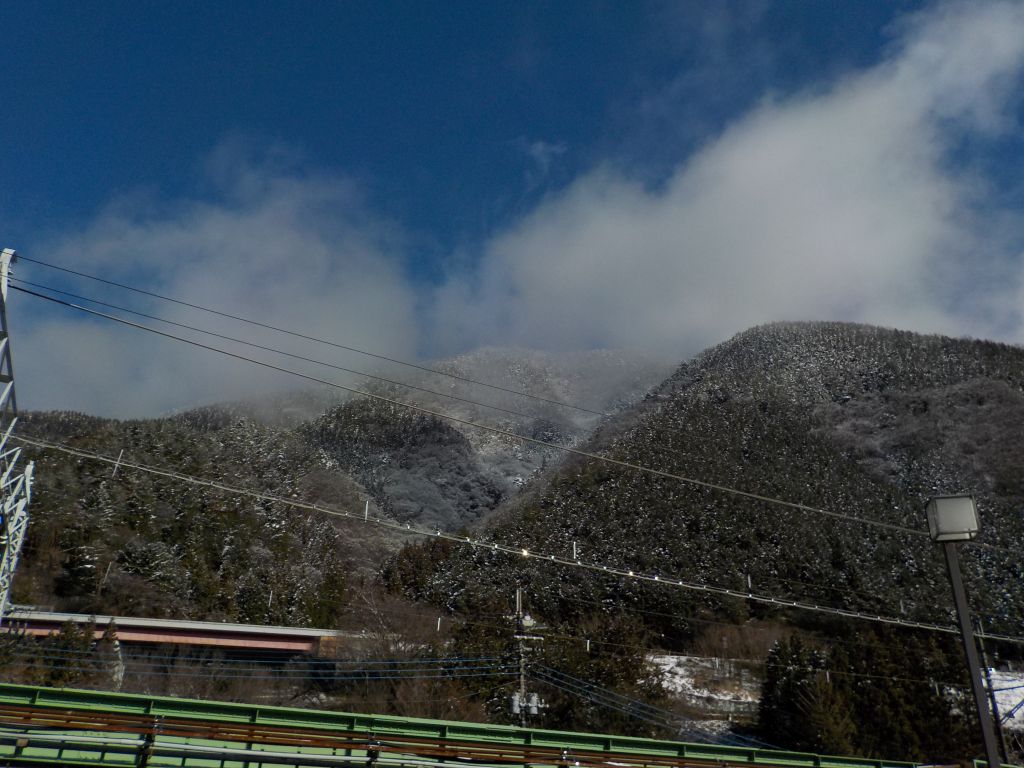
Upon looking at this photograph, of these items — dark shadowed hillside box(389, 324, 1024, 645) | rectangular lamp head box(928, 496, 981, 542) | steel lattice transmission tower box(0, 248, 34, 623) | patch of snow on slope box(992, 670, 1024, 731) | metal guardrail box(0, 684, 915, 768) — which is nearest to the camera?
rectangular lamp head box(928, 496, 981, 542)

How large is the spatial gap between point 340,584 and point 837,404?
9024 centimetres

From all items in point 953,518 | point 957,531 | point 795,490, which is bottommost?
point 957,531

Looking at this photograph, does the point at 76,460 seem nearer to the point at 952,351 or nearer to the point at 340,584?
the point at 340,584

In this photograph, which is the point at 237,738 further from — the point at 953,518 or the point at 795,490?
the point at 795,490

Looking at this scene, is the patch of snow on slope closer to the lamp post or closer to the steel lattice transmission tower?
the lamp post

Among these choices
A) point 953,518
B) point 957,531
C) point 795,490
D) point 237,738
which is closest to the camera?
point 957,531

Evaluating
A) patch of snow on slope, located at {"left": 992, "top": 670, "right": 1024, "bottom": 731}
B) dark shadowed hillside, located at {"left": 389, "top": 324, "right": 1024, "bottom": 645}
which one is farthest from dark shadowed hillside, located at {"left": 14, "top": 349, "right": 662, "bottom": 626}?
patch of snow on slope, located at {"left": 992, "top": 670, "right": 1024, "bottom": 731}

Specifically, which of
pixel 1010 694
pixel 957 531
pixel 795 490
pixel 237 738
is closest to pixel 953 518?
pixel 957 531

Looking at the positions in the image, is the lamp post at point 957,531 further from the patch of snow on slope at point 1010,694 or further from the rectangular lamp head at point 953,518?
the patch of snow on slope at point 1010,694

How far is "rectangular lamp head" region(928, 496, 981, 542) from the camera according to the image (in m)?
12.4

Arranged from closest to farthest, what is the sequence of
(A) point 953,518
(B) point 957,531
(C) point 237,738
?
(B) point 957,531
(A) point 953,518
(C) point 237,738

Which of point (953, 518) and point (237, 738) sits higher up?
point (953, 518)

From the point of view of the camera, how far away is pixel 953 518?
12695mm

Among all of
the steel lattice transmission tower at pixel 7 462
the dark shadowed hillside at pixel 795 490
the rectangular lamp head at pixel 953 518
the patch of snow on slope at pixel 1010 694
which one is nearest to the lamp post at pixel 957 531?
the rectangular lamp head at pixel 953 518
